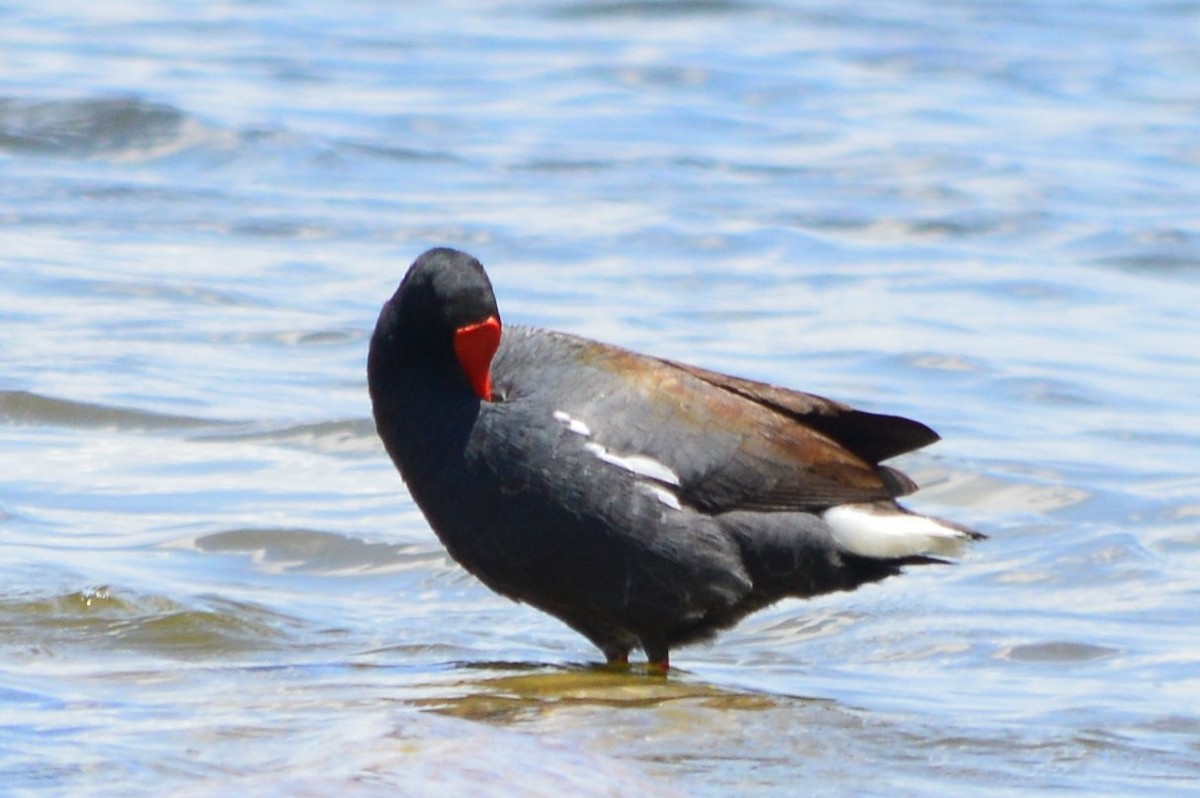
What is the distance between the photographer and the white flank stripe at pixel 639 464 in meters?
5.46

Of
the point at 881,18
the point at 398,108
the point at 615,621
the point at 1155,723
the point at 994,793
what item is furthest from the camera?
the point at 881,18

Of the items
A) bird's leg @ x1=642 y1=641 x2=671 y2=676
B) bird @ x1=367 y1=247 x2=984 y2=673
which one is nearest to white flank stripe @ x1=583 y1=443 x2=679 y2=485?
bird @ x1=367 y1=247 x2=984 y2=673

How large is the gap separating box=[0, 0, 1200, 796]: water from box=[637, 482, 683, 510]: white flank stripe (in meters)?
0.50

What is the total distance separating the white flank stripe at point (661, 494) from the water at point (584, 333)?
498 millimetres

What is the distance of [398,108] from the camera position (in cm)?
1477

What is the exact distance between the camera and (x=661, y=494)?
219 inches

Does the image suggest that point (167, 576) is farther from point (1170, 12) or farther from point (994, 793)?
point (1170, 12)

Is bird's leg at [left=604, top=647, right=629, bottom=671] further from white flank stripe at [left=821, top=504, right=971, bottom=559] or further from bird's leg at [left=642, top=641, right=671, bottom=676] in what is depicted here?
white flank stripe at [left=821, top=504, right=971, bottom=559]

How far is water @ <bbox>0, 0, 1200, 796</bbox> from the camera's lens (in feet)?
15.8

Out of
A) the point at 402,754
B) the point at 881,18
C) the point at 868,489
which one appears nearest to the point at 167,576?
the point at 868,489

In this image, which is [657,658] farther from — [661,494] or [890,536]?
[890,536]

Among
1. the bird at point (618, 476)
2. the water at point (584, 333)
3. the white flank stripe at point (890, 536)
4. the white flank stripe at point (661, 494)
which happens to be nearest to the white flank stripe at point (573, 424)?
the bird at point (618, 476)

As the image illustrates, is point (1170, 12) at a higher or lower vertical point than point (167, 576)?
higher

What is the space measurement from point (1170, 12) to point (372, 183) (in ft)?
30.8
